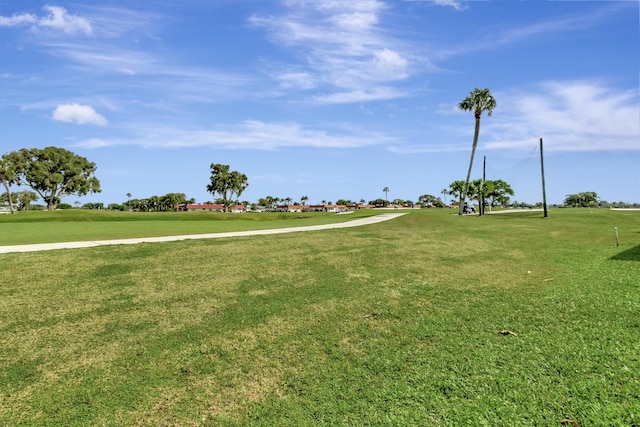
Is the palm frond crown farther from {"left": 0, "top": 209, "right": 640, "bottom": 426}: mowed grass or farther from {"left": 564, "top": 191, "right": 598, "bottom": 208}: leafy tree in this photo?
{"left": 564, "top": 191, "right": 598, "bottom": 208}: leafy tree

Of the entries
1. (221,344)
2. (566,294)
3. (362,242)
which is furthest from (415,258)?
(221,344)

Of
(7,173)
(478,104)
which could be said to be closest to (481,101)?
(478,104)

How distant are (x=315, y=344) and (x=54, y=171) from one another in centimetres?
8990

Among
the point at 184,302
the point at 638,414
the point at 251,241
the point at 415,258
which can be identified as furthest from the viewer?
the point at 251,241

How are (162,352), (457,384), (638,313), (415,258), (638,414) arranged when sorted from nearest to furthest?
(638,414)
(457,384)
(162,352)
(638,313)
(415,258)

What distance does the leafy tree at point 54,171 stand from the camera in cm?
6904

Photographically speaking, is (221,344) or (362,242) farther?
(362,242)

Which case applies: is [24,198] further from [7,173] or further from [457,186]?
[457,186]

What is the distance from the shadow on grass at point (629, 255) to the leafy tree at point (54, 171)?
3486 inches

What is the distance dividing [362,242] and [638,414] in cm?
1169

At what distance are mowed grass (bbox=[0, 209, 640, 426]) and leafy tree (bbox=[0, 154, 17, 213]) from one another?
237 ft

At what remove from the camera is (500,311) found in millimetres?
6578

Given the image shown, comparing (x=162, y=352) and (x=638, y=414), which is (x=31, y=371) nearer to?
(x=162, y=352)

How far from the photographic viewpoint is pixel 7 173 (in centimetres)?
6412
